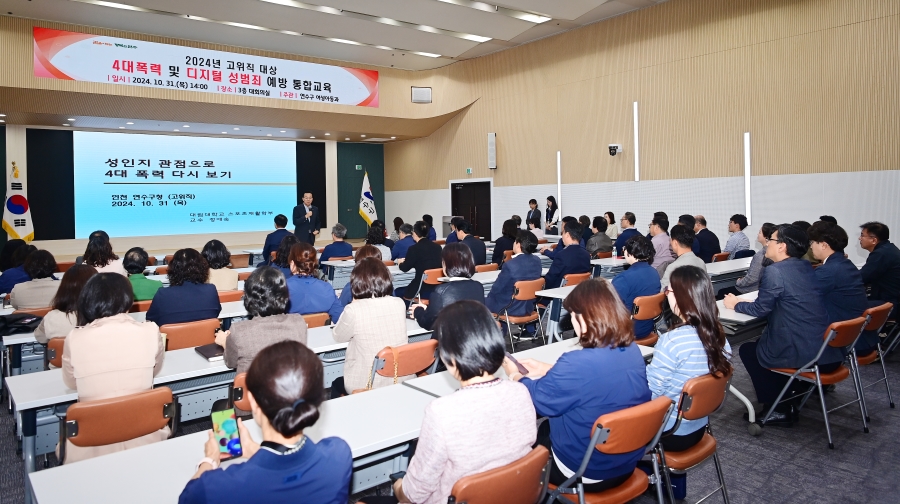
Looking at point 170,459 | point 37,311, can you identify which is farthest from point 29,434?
point 37,311

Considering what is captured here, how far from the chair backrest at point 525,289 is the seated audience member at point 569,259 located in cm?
100

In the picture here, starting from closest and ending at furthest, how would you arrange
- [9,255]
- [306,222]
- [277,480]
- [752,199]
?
[277,480]
[9,255]
[752,199]
[306,222]

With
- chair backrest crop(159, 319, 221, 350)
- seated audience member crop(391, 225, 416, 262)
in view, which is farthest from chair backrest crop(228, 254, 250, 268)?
chair backrest crop(159, 319, 221, 350)

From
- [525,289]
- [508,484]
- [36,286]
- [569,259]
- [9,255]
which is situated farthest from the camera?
[569,259]

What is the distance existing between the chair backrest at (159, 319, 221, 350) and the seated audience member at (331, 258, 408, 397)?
0.91m

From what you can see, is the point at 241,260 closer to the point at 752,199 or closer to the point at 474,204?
the point at 474,204

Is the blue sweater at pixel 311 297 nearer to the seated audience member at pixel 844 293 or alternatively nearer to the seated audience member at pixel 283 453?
the seated audience member at pixel 283 453

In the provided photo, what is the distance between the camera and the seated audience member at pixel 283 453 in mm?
1447

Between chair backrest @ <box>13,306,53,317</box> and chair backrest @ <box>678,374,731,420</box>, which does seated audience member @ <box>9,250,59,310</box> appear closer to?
chair backrest @ <box>13,306,53,317</box>

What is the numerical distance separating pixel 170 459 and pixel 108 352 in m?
0.88

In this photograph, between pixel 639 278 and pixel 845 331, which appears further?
pixel 639 278

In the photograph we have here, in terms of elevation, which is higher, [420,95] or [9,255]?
[420,95]

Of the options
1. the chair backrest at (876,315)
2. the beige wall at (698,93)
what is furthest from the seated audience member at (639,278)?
the beige wall at (698,93)

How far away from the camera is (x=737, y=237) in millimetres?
8195
